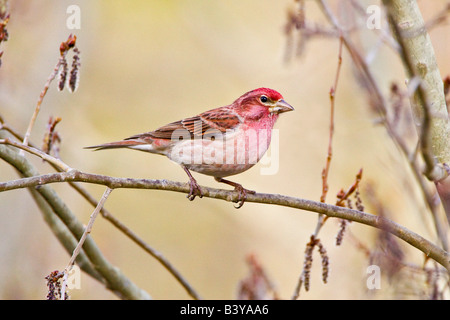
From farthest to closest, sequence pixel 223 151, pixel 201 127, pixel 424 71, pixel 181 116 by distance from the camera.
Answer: pixel 181 116, pixel 201 127, pixel 223 151, pixel 424 71

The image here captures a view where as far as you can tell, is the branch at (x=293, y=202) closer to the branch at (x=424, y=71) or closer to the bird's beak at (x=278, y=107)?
the branch at (x=424, y=71)

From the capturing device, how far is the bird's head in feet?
20.9

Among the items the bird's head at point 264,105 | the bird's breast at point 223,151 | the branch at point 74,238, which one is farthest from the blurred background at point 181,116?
the branch at point 74,238

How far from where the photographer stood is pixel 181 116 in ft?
38.8

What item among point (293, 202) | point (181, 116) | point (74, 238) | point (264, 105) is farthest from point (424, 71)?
point (181, 116)

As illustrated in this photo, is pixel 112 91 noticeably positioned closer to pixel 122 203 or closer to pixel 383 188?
pixel 122 203

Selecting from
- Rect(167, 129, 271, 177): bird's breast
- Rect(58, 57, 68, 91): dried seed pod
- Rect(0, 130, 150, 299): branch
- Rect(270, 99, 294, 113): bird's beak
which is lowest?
Rect(0, 130, 150, 299): branch

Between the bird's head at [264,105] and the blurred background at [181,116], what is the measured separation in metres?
0.43

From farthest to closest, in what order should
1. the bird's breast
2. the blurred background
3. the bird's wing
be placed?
the blurred background → the bird's wing → the bird's breast

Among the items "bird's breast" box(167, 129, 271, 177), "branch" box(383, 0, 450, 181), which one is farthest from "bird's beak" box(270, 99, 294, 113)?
"branch" box(383, 0, 450, 181)

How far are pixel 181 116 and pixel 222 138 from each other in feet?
19.1

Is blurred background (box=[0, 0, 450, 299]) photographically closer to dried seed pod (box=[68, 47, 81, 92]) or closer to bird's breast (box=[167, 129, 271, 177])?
bird's breast (box=[167, 129, 271, 177])

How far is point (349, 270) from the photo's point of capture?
8414mm

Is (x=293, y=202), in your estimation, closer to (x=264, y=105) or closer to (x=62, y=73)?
(x=264, y=105)
